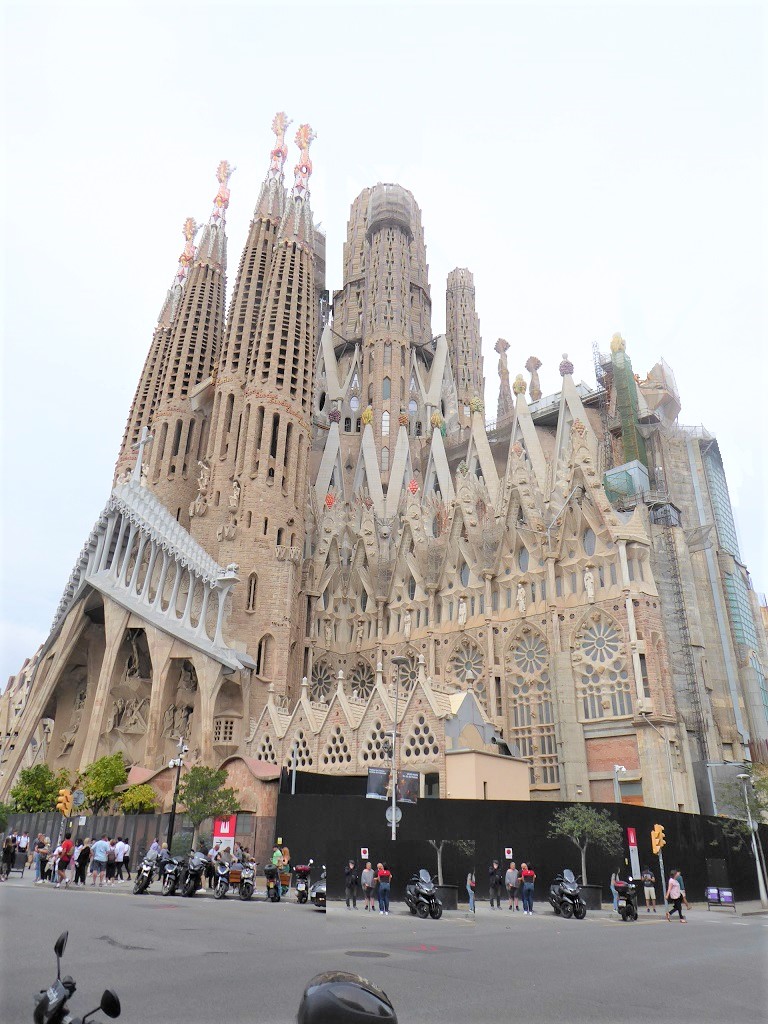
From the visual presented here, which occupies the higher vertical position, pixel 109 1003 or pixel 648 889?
pixel 648 889

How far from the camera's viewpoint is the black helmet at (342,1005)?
8.89 feet

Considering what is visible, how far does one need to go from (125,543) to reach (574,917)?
32.5 m

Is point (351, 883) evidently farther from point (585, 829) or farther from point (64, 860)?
point (585, 829)

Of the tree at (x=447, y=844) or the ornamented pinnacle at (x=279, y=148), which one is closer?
→ the tree at (x=447, y=844)

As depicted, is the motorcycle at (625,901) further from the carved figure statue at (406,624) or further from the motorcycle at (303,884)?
the carved figure statue at (406,624)

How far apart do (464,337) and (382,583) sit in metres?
33.2

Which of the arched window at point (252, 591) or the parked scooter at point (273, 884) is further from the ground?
the arched window at point (252, 591)

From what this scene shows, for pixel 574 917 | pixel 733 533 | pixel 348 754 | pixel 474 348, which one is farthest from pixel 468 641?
pixel 474 348

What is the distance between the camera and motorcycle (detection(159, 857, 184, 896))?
16375 mm

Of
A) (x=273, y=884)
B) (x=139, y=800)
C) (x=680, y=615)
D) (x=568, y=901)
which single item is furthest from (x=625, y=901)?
(x=680, y=615)

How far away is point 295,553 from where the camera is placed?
40219mm

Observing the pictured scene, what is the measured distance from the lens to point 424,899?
48.6 ft

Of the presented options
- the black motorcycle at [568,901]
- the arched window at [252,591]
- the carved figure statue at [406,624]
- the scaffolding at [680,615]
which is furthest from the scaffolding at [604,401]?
the black motorcycle at [568,901]

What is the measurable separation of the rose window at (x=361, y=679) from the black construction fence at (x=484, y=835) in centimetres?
1860
